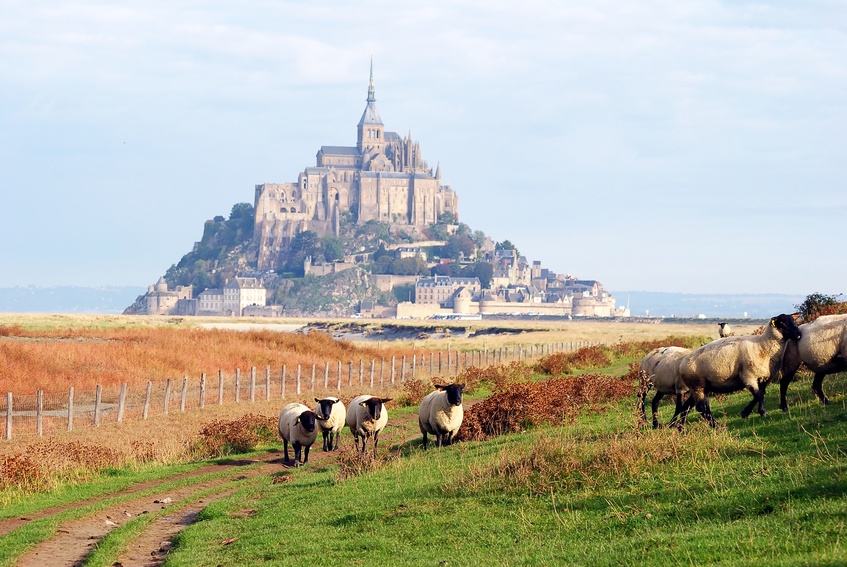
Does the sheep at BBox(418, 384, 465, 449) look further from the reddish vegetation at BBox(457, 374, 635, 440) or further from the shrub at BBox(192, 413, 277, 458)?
the shrub at BBox(192, 413, 277, 458)

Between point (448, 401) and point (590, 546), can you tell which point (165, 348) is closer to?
point (448, 401)

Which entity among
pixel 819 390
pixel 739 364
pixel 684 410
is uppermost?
pixel 739 364

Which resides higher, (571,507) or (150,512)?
(571,507)

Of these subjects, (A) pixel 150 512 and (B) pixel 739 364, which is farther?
(A) pixel 150 512

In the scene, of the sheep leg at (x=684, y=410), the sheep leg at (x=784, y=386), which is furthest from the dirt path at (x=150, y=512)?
the sheep leg at (x=784, y=386)

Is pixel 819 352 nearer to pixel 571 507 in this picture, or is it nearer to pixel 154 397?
pixel 571 507

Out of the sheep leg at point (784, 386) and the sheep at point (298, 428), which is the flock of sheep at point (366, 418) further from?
the sheep leg at point (784, 386)

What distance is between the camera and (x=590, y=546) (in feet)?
33.2

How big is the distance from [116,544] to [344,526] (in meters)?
3.05

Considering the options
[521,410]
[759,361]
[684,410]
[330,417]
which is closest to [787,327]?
[759,361]

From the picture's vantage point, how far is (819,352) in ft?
52.5

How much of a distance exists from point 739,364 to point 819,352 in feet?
4.27

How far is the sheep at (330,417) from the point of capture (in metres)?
21.0

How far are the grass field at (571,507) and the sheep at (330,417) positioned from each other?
3.33 m
